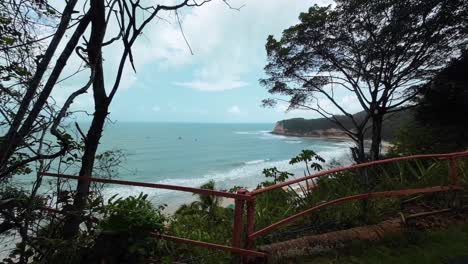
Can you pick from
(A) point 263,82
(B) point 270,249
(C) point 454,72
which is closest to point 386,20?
(C) point 454,72

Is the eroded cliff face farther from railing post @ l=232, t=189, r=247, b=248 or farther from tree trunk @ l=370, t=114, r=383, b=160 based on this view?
railing post @ l=232, t=189, r=247, b=248

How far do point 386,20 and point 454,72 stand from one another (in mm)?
2513

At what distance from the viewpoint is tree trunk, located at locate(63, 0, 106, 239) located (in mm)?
2744

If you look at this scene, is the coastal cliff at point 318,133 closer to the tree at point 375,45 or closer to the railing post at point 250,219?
the tree at point 375,45

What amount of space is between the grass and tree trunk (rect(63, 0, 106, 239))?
6.89 ft

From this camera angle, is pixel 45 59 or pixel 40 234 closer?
pixel 45 59

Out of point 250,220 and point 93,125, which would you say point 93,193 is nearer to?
point 93,125

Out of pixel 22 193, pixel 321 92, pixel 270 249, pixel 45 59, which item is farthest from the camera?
pixel 321 92

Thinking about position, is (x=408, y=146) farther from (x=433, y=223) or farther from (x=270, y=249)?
(x=270, y=249)

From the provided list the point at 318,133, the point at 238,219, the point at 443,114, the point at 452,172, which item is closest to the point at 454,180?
the point at 452,172

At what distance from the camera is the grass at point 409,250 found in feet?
10.2

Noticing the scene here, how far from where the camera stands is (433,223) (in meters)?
4.00

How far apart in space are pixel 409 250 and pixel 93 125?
3323mm

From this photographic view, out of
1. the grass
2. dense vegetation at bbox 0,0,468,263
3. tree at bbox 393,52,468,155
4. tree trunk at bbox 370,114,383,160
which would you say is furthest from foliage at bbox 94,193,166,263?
tree at bbox 393,52,468,155
